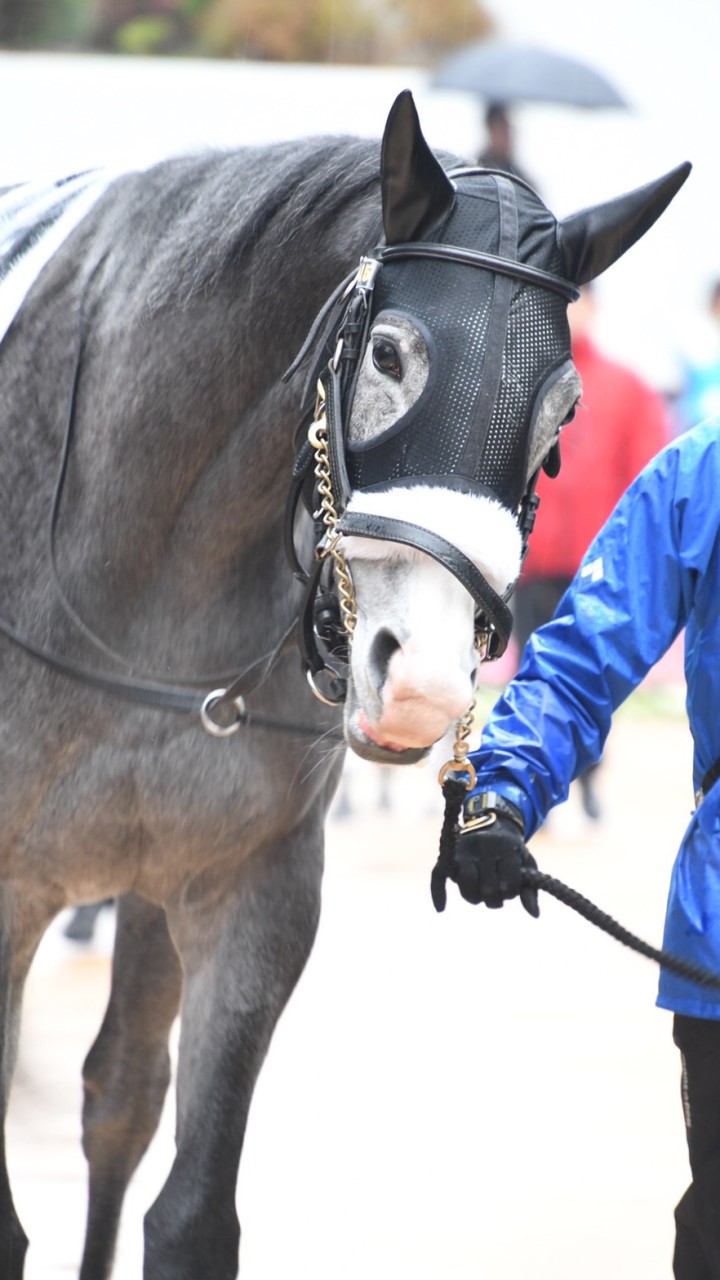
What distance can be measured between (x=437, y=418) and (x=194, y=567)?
2.14ft

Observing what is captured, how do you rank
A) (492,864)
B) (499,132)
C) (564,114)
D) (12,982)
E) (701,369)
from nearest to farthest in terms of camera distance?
(492,864) → (12,982) → (499,132) → (701,369) → (564,114)

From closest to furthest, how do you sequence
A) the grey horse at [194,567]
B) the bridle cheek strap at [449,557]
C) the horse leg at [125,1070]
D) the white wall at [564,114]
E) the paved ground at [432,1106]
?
the bridle cheek strap at [449,557]
the grey horse at [194,567]
the horse leg at [125,1070]
the paved ground at [432,1106]
the white wall at [564,114]

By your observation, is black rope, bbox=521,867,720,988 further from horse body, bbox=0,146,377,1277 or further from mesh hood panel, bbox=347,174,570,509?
horse body, bbox=0,146,377,1277

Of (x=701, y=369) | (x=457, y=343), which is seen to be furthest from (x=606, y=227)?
(x=701, y=369)

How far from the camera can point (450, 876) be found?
2350 millimetres

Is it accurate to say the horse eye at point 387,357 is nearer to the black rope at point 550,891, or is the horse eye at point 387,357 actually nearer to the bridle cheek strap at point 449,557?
the bridle cheek strap at point 449,557

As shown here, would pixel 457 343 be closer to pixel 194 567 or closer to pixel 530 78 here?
pixel 194 567

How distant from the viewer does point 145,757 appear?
279 cm

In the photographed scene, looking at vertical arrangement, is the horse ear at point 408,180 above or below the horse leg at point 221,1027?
above

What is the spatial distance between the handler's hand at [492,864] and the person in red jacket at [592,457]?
5012mm

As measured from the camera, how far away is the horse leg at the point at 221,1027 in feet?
9.20

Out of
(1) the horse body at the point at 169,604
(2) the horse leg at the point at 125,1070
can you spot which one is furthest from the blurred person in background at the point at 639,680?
(2) the horse leg at the point at 125,1070

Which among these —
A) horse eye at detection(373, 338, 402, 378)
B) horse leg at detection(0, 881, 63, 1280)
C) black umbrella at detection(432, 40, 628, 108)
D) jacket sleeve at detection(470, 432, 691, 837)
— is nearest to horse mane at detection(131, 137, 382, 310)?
horse eye at detection(373, 338, 402, 378)

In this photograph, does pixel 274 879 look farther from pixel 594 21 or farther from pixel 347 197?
pixel 594 21
